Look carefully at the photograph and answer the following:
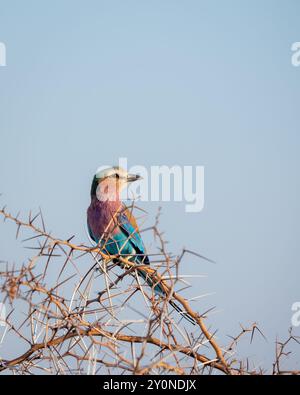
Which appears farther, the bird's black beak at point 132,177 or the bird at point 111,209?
the bird's black beak at point 132,177

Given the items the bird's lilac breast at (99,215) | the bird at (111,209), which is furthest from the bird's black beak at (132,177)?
the bird's lilac breast at (99,215)

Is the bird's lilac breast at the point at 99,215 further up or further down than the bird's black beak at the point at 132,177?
further down

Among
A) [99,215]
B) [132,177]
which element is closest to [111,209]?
[99,215]

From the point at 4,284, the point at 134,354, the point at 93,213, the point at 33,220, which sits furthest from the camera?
the point at 93,213

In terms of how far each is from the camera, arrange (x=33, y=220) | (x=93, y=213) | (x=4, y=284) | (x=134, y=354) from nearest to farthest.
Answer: (x=134, y=354), (x=4, y=284), (x=33, y=220), (x=93, y=213)

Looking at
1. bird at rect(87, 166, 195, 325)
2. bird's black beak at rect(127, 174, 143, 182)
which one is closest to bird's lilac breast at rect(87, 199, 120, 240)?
bird at rect(87, 166, 195, 325)

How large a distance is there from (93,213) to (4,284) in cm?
357

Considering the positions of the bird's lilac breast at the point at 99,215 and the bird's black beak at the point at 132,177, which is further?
the bird's black beak at the point at 132,177

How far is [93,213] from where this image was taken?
6148mm

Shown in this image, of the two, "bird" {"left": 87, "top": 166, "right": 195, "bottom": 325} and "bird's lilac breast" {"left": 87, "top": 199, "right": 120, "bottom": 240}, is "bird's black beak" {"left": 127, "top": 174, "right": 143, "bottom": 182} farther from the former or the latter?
"bird's lilac breast" {"left": 87, "top": 199, "right": 120, "bottom": 240}

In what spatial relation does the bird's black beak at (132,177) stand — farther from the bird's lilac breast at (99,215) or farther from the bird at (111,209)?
the bird's lilac breast at (99,215)
